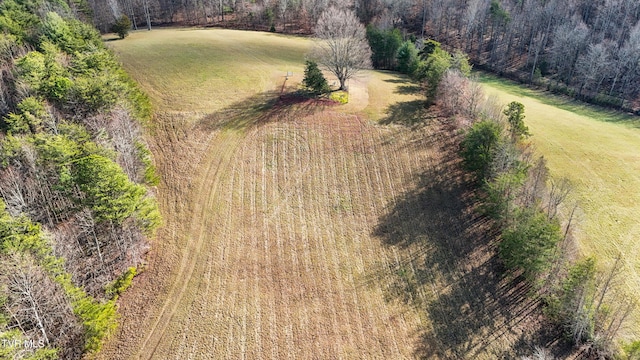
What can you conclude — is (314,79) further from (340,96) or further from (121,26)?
(121,26)

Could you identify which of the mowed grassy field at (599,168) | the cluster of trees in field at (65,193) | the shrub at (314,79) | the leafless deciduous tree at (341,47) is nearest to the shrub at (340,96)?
the leafless deciduous tree at (341,47)

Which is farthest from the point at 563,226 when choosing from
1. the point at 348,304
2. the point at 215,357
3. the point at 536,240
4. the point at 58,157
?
the point at 58,157

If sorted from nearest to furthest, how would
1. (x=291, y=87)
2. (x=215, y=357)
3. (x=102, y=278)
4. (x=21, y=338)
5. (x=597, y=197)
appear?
(x=21, y=338) < (x=215, y=357) < (x=102, y=278) < (x=597, y=197) < (x=291, y=87)

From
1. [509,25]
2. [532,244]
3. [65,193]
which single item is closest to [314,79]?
[65,193]

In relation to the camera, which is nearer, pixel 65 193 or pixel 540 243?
pixel 65 193

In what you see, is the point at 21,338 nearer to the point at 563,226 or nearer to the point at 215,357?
the point at 215,357
